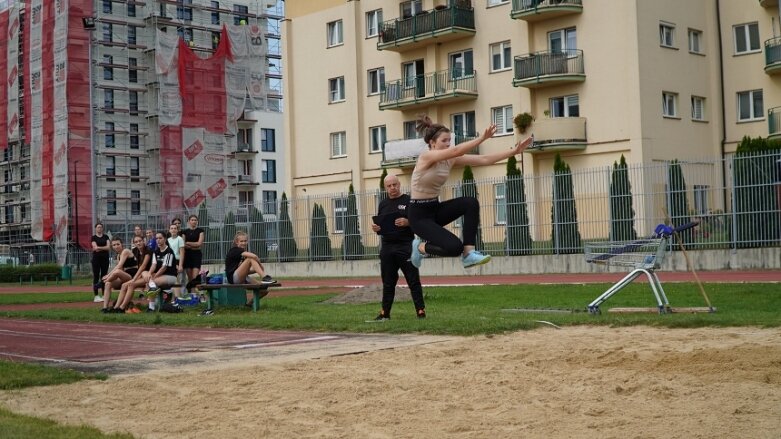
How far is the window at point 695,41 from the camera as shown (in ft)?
146

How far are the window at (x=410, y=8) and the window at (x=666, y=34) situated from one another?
482 inches

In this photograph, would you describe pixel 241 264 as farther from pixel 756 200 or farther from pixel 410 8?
pixel 410 8

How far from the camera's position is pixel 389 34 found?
49594 millimetres

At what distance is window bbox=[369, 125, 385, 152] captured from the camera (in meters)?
52.2

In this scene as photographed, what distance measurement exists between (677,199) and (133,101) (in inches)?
2559

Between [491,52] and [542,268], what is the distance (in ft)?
58.5

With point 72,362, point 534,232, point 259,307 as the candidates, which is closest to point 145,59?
point 534,232

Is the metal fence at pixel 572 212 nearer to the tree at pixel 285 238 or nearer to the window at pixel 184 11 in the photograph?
the tree at pixel 285 238

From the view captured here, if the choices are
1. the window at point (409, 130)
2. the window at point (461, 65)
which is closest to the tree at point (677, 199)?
the window at point (461, 65)

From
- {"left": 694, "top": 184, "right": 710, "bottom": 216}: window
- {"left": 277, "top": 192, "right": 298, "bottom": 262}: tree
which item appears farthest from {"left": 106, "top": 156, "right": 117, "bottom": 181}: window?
{"left": 694, "top": 184, "right": 710, "bottom": 216}: window

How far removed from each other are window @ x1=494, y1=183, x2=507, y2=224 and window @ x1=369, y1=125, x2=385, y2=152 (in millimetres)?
19119

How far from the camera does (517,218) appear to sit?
3266 cm

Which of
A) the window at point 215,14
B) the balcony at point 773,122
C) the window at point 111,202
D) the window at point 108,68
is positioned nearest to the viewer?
the balcony at point 773,122

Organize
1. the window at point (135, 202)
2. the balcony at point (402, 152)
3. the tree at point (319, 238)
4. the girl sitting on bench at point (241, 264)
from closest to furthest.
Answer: the girl sitting on bench at point (241, 264) → the tree at point (319, 238) → the balcony at point (402, 152) → the window at point (135, 202)
